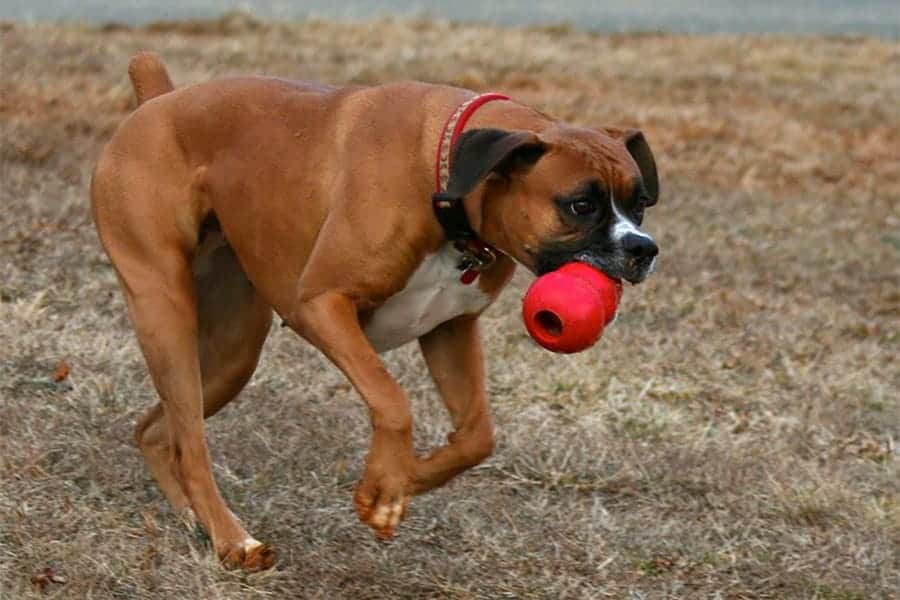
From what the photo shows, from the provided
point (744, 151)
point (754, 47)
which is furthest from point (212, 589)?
point (754, 47)

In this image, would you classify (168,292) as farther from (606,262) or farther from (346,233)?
(606,262)

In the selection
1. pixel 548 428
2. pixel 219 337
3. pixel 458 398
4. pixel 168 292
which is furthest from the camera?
pixel 548 428

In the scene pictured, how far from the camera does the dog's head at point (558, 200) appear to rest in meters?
4.75

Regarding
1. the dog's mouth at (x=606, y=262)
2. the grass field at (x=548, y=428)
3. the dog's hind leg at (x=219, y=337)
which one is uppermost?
the dog's mouth at (x=606, y=262)

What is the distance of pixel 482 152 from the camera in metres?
4.74

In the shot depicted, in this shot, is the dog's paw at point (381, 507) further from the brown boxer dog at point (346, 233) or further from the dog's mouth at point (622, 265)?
the dog's mouth at point (622, 265)

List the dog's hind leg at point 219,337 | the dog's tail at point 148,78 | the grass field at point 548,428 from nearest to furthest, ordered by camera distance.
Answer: the grass field at point 548,428, the dog's hind leg at point 219,337, the dog's tail at point 148,78

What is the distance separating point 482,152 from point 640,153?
79 centimetres

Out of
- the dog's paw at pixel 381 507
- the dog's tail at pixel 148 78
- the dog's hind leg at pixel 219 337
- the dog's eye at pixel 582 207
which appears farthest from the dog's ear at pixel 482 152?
the dog's tail at pixel 148 78

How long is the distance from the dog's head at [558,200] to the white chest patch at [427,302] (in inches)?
7.4

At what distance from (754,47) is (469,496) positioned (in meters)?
14.6

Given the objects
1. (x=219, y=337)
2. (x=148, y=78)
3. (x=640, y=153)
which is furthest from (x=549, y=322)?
(x=148, y=78)

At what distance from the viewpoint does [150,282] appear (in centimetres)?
548

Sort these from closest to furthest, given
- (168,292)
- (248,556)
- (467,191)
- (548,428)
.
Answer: (467,191), (248,556), (168,292), (548,428)
